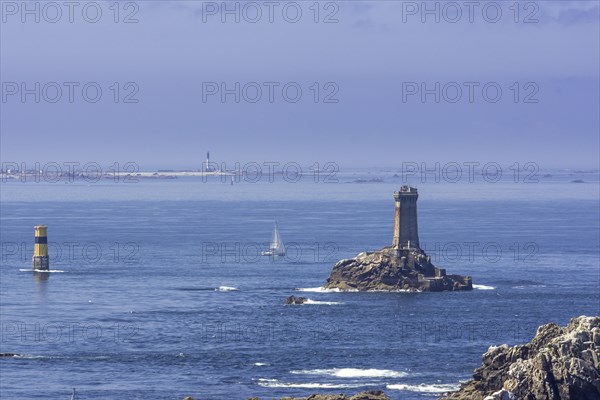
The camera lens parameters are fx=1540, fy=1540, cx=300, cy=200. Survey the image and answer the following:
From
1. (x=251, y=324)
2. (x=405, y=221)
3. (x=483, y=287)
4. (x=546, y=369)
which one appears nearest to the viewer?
(x=546, y=369)

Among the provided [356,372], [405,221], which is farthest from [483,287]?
[356,372]

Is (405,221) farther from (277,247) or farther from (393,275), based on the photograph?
(277,247)

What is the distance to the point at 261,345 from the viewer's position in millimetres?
106875

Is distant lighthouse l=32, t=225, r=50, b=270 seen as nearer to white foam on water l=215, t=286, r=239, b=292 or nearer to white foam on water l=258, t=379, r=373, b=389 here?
white foam on water l=215, t=286, r=239, b=292

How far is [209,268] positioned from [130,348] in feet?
204

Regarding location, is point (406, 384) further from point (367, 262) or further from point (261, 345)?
point (367, 262)

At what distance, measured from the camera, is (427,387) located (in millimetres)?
87500

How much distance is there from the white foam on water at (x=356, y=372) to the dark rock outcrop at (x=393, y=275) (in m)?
45.0

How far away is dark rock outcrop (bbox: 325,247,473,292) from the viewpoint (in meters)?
141

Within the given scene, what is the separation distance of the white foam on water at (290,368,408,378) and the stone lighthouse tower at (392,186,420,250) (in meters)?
49.4

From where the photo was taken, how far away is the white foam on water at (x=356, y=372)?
92.8 metres

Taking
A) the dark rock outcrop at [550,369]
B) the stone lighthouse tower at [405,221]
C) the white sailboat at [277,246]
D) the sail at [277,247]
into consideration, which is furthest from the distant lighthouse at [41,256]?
the dark rock outcrop at [550,369]

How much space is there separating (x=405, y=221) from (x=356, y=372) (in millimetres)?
54830

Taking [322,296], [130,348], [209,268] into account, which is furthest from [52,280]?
[130,348]
